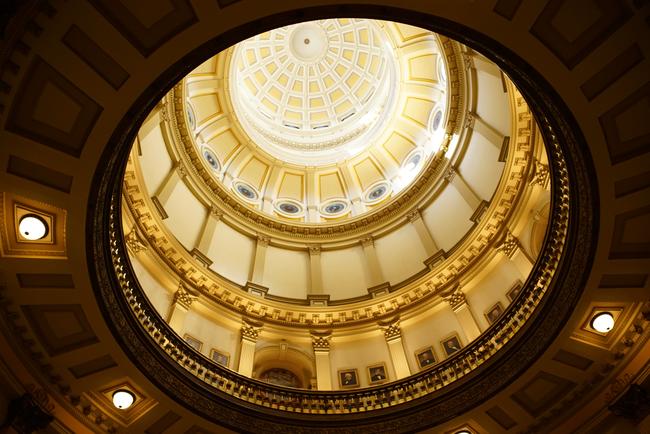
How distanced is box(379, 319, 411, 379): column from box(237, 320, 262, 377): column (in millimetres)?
5276

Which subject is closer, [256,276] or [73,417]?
[73,417]

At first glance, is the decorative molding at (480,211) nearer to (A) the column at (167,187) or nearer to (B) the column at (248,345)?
(B) the column at (248,345)

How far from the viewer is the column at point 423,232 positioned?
953 inches

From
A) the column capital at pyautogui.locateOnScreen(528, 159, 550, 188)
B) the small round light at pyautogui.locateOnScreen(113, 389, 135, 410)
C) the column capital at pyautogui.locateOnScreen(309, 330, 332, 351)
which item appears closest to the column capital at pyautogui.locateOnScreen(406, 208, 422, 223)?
the column capital at pyautogui.locateOnScreen(528, 159, 550, 188)

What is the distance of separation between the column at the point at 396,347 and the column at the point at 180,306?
7959mm

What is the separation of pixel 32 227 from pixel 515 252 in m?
16.2

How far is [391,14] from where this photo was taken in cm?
1167

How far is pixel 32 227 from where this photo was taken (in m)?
11.9

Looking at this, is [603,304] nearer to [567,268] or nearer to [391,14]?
[567,268]

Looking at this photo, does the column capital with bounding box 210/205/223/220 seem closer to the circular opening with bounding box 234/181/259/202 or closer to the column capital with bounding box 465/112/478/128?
the circular opening with bounding box 234/181/259/202

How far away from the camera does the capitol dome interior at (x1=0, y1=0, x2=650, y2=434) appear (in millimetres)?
11195

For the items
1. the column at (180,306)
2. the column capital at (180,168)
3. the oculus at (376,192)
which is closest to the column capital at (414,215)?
the oculus at (376,192)

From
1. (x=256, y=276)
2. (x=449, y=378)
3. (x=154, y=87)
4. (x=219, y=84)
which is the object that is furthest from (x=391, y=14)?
(x=219, y=84)

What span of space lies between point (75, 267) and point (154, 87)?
4.74 m
